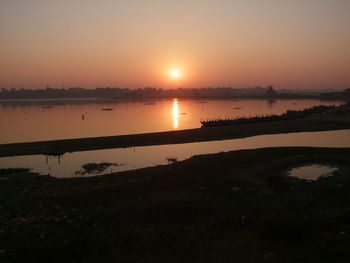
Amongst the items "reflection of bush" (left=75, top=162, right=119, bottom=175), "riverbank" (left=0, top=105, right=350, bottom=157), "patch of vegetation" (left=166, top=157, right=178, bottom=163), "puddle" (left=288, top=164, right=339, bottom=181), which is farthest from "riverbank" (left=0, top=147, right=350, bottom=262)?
"riverbank" (left=0, top=105, right=350, bottom=157)

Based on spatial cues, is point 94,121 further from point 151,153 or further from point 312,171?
point 312,171

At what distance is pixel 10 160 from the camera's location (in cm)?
2880

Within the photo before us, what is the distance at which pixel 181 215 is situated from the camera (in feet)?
43.1

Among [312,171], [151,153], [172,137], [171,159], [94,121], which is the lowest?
[94,121]

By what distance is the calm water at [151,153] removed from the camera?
25.8m

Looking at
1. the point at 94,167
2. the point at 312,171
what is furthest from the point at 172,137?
the point at 312,171

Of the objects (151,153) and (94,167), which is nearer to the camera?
(94,167)

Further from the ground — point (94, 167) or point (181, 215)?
point (181, 215)

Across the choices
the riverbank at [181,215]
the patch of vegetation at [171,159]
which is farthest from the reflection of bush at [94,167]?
the patch of vegetation at [171,159]

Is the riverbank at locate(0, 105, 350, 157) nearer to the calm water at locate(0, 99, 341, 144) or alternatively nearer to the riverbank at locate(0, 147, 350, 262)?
the calm water at locate(0, 99, 341, 144)

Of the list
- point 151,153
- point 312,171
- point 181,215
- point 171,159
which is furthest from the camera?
point 151,153

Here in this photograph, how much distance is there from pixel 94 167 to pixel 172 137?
1561 cm

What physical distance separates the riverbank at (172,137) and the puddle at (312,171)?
681 inches

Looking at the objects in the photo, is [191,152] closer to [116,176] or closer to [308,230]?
[116,176]
